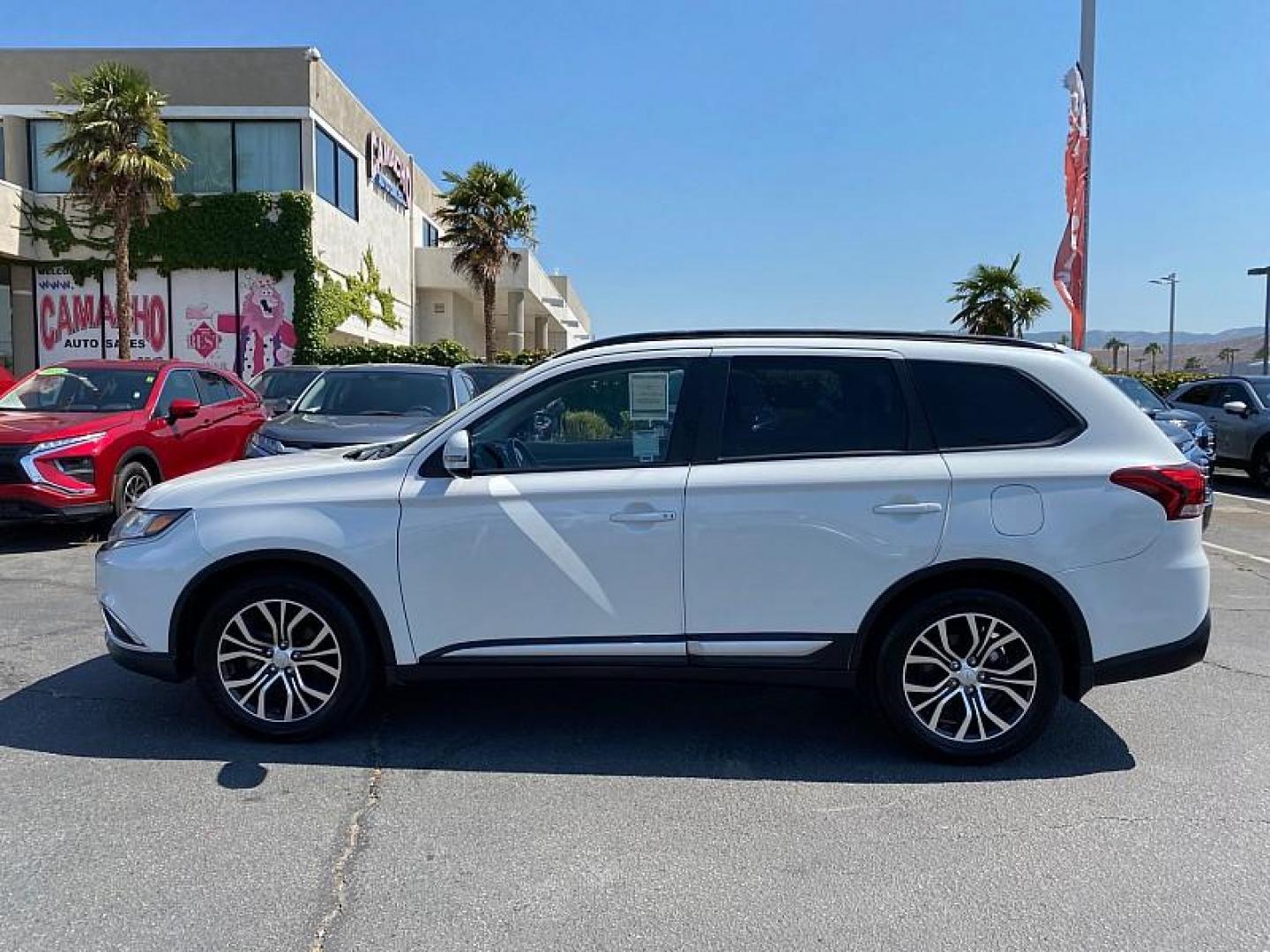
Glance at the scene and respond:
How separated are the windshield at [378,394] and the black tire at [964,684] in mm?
6094

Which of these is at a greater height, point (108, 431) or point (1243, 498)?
point (108, 431)

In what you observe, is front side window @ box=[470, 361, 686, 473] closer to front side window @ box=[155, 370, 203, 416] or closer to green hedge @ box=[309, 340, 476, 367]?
front side window @ box=[155, 370, 203, 416]

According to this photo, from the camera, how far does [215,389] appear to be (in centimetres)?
1109

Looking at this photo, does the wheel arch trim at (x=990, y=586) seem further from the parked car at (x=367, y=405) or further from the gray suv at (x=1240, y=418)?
the gray suv at (x=1240, y=418)

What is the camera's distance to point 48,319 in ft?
82.2

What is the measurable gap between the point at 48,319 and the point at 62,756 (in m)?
24.8

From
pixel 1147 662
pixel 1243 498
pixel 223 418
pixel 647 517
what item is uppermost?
pixel 223 418

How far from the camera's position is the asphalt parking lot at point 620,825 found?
299 cm

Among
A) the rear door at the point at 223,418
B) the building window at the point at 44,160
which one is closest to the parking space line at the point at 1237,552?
the rear door at the point at 223,418

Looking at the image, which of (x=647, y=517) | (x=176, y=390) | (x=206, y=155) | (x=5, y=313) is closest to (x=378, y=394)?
(x=176, y=390)

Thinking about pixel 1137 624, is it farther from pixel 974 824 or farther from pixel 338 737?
pixel 338 737

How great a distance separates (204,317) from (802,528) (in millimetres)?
23959

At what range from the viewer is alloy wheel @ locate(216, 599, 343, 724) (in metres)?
4.26

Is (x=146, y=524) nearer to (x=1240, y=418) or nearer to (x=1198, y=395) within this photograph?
(x=1240, y=418)
